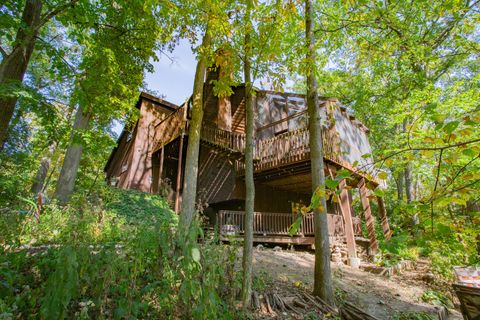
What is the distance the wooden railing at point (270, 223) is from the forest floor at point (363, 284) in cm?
231

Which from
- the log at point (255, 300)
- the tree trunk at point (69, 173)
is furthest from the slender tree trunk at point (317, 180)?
the tree trunk at point (69, 173)

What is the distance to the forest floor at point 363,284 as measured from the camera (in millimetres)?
5805

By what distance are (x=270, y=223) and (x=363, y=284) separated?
212 inches

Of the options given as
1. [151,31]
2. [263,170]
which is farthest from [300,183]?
[151,31]

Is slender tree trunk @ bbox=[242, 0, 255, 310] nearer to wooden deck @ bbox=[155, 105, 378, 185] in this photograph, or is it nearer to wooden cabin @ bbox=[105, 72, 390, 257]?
wooden deck @ bbox=[155, 105, 378, 185]

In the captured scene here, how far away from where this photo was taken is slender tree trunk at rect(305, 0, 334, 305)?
518 centimetres

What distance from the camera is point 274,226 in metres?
12.3

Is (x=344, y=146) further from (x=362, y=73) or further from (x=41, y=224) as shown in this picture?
(x=41, y=224)

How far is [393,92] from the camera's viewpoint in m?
17.2

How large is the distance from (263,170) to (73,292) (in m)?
10.5

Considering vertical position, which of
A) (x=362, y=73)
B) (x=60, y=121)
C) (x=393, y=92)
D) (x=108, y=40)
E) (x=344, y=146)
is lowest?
(x=60, y=121)

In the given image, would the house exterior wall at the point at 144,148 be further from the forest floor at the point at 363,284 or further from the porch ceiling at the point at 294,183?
the forest floor at the point at 363,284

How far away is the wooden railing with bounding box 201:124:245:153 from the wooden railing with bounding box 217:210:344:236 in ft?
11.7

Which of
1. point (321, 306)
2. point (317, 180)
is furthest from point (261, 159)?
point (321, 306)
